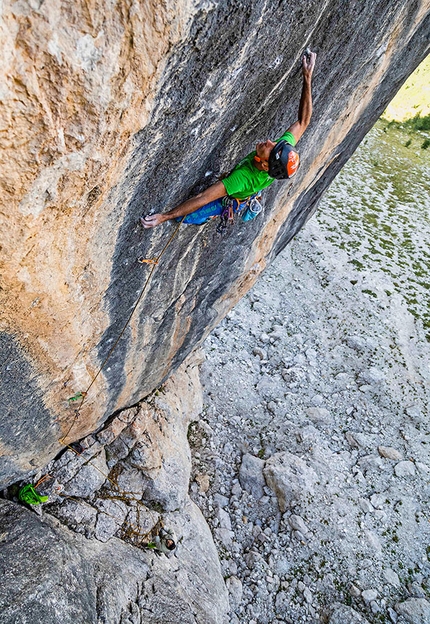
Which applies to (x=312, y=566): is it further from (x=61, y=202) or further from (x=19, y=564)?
(x=61, y=202)

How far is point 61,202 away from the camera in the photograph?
316 cm

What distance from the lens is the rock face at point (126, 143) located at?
250 centimetres

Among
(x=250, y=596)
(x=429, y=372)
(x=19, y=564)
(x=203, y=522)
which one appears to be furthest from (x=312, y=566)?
(x=429, y=372)

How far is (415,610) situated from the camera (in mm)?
8805

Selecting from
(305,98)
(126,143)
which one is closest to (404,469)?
(305,98)

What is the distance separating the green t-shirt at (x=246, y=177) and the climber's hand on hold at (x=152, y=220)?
780 millimetres

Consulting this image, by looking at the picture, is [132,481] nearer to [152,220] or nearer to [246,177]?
[152,220]

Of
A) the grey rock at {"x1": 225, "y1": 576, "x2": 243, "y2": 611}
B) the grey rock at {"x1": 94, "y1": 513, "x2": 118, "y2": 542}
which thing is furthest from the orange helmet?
the grey rock at {"x1": 225, "y1": 576, "x2": 243, "y2": 611}

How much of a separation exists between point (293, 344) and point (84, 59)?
12679mm

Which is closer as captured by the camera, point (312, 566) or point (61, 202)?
point (61, 202)

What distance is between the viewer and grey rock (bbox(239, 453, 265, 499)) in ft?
34.0

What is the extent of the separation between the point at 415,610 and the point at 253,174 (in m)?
10.2

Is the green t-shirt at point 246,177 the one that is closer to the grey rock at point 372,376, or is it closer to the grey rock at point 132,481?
the grey rock at point 132,481

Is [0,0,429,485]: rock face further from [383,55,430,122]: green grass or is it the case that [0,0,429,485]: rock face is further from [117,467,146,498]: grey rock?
[383,55,430,122]: green grass
